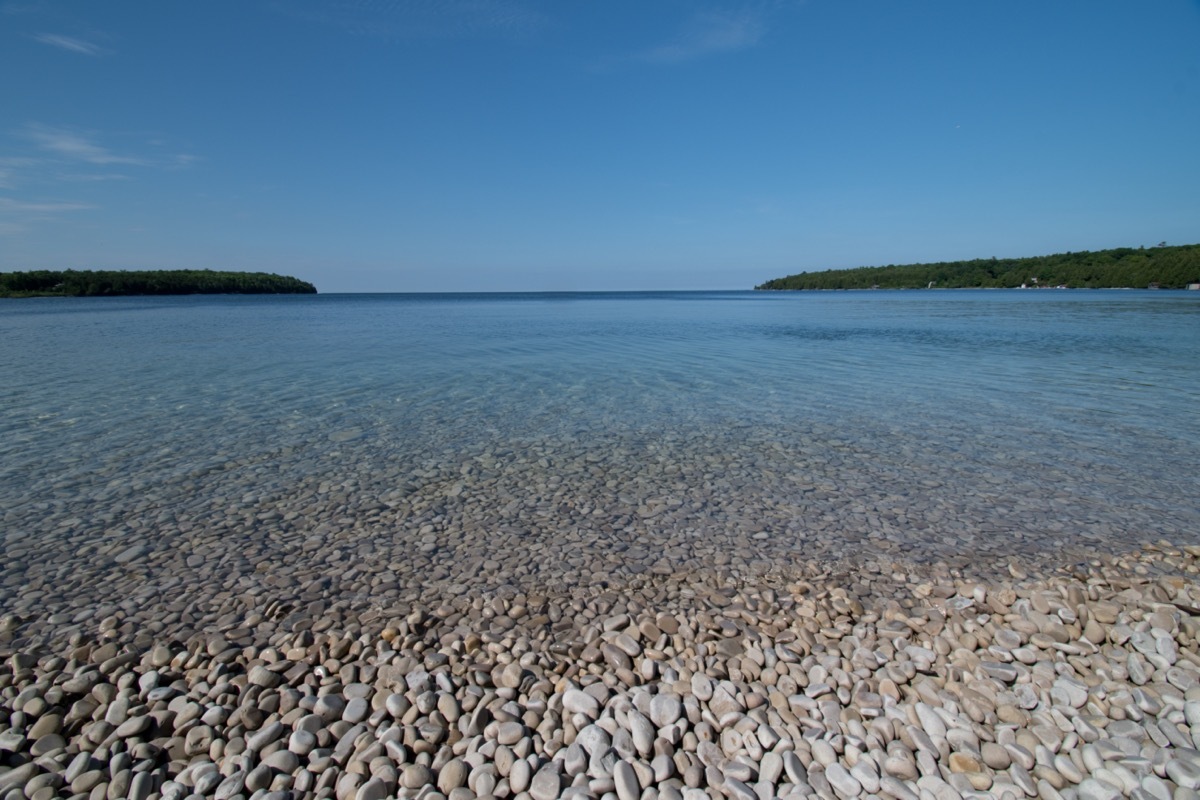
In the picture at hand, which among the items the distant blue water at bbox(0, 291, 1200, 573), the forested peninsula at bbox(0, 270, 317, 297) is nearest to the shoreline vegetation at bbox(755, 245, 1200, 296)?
the distant blue water at bbox(0, 291, 1200, 573)

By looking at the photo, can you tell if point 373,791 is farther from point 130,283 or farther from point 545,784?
point 130,283

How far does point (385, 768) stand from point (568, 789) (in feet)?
3.65

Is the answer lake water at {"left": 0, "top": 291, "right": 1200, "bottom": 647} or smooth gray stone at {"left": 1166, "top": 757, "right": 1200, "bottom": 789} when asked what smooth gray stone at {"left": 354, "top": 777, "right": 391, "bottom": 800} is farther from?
smooth gray stone at {"left": 1166, "top": 757, "right": 1200, "bottom": 789}

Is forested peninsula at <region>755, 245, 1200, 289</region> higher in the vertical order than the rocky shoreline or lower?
higher

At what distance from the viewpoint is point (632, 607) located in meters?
5.43

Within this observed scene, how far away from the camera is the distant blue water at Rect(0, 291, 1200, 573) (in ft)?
25.4

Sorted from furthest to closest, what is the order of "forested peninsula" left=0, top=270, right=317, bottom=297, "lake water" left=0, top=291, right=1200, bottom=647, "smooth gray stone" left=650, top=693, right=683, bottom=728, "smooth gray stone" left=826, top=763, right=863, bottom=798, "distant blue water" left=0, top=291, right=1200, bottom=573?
"forested peninsula" left=0, top=270, right=317, bottom=297 → "distant blue water" left=0, top=291, right=1200, bottom=573 → "lake water" left=0, top=291, right=1200, bottom=647 → "smooth gray stone" left=650, top=693, right=683, bottom=728 → "smooth gray stone" left=826, top=763, right=863, bottom=798

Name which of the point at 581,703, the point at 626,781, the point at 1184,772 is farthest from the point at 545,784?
the point at 1184,772

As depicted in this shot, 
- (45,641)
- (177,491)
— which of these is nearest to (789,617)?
(45,641)

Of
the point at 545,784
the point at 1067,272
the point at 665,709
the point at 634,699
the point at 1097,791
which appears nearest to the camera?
the point at 1097,791

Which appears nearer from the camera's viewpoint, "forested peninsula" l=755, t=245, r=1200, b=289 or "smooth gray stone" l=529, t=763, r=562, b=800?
"smooth gray stone" l=529, t=763, r=562, b=800

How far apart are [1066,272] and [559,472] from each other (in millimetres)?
184297

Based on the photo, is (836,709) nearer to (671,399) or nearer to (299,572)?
(299,572)

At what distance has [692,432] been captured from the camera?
1179 centimetres
